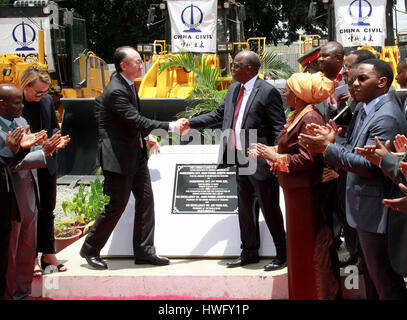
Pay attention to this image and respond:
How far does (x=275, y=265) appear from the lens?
4.68 meters

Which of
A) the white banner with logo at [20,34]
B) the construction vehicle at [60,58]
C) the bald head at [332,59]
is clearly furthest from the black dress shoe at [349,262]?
the white banner with logo at [20,34]

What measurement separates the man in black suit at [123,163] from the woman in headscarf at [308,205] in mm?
1542

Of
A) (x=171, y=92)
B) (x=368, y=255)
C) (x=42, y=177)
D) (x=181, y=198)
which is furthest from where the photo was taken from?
(x=171, y=92)

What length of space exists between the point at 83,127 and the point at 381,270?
827cm

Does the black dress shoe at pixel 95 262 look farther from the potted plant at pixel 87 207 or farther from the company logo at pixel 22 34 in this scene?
the company logo at pixel 22 34

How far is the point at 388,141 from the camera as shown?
3.04m

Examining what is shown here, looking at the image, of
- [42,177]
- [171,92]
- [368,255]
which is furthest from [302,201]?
[171,92]

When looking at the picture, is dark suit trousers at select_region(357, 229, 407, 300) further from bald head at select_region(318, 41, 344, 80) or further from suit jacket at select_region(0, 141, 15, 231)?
suit jacket at select_region(0, 141, 15, 231)

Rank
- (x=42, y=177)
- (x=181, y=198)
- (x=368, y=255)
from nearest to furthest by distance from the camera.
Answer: (x=368, y=255), (x=42, y=177), (x=181, y=198)

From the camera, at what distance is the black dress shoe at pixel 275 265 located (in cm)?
466

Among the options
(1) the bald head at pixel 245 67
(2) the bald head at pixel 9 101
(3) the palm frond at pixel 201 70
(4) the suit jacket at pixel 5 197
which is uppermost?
(3) the palm frond at pixel 201 70

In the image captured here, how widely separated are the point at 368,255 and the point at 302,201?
63 cm

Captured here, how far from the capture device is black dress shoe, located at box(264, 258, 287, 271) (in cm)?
466

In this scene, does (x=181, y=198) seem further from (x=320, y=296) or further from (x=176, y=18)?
(x=176, y=18)
